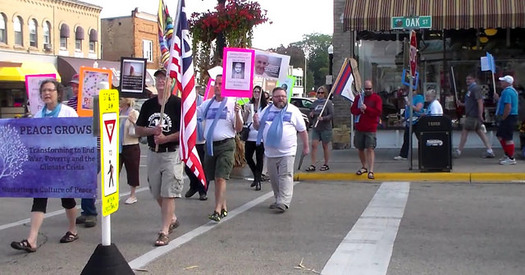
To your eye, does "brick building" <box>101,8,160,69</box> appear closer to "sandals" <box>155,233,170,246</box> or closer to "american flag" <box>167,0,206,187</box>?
"american flag" <box>167,0,206,187</box>

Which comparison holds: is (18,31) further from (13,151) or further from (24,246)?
(24,246)

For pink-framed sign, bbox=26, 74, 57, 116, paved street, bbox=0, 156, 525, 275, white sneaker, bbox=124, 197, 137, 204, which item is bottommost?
paved street, bbox=0, 156, 525, 275

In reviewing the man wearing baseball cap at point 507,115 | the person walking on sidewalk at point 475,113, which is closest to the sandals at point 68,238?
the man wearing baseball cap at point 507,115

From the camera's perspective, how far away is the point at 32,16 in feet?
107

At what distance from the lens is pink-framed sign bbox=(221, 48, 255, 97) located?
7.70 meters

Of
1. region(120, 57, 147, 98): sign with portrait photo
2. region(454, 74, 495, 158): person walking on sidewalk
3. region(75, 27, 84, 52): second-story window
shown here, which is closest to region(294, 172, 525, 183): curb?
region(454, 74, 495, 158): person walking on sidewalk

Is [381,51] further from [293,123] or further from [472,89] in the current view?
[293,123]

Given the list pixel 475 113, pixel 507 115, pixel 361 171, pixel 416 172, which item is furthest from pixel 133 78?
pixel 475 113

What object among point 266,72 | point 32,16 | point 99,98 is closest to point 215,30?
point 266,72

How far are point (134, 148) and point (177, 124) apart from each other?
8.13ft

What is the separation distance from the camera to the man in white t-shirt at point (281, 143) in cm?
826

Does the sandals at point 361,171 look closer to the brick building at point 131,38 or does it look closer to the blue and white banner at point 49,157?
the blue and white banner at point 49,157

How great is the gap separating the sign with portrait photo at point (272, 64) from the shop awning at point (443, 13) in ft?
12.7

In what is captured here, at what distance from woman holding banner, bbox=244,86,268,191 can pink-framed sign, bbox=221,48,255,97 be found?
2.25 meters
